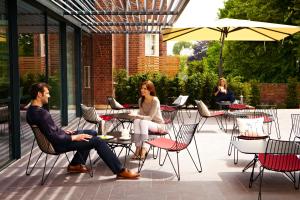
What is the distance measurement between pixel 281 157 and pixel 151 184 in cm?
164

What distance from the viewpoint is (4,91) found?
674 cm

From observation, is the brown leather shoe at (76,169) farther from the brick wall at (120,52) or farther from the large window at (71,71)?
the brick wall at (120,52)

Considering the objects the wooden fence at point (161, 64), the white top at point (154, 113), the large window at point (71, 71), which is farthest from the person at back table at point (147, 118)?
the wooden fence at point (161, 64)

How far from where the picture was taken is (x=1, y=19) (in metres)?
6.59

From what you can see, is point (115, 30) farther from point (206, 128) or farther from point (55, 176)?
point (55, 176)

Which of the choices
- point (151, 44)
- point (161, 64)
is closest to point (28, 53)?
point (161, 64)

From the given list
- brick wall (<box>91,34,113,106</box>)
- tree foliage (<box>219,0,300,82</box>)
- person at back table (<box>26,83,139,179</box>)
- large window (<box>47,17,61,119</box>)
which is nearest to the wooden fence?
Answer: brick wall (<box>91,34,113,106</box>)

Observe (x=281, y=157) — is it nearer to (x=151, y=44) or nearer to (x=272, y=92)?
(x=272, y=92)

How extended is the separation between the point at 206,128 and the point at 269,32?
116 inches

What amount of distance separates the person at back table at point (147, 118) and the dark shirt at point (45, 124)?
1.25m

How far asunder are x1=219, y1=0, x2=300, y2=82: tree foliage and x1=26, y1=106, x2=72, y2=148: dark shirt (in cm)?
1705

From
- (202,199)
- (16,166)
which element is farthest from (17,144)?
(202,199)

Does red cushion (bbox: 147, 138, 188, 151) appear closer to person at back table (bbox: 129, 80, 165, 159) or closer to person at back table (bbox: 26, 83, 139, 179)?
person at back table (bbox: 129, 80, 165, 159)

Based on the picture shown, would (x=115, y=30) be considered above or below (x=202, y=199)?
above
